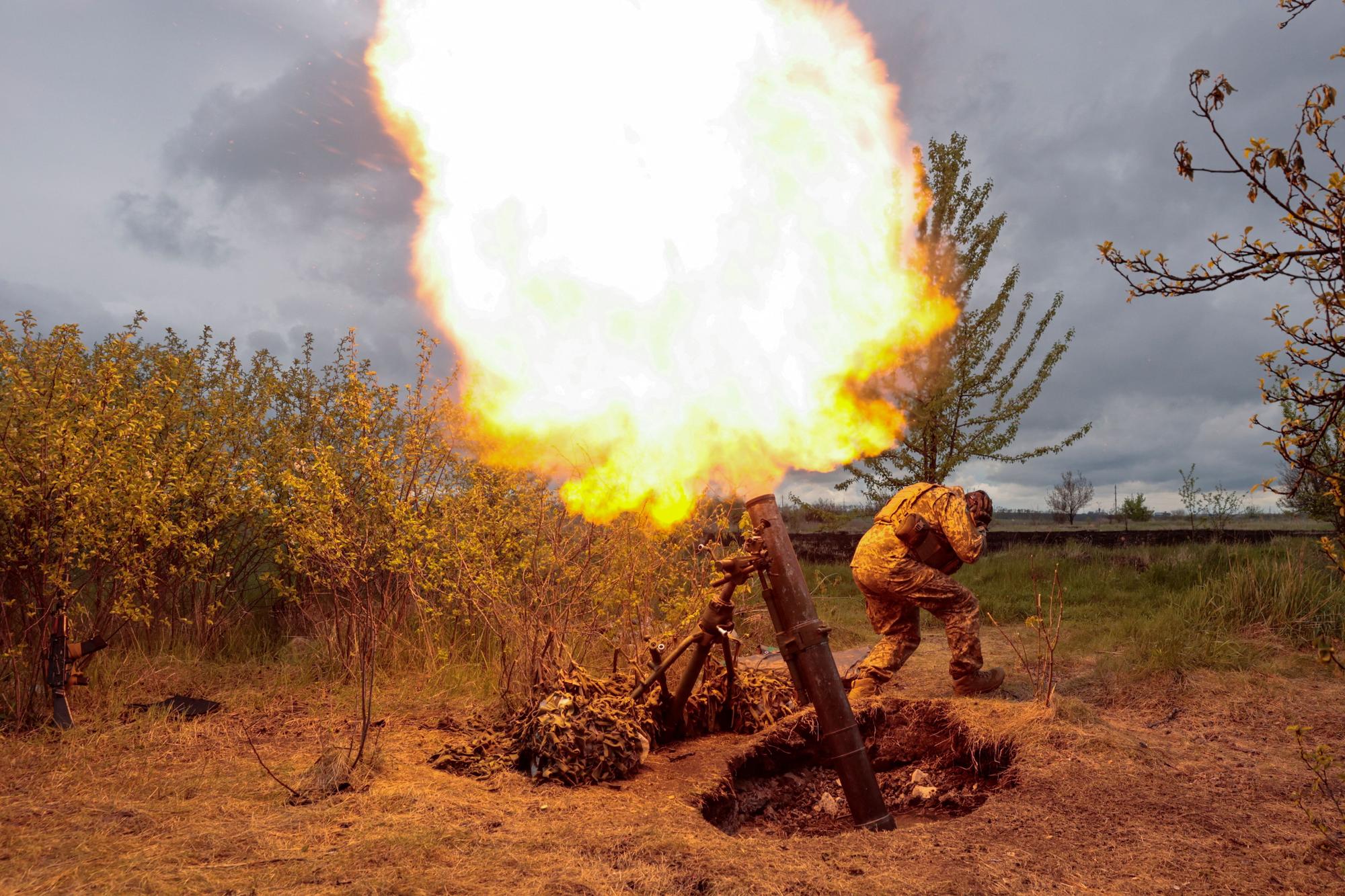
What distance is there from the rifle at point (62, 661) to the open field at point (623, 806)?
19 centimetres

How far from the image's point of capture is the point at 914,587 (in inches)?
261

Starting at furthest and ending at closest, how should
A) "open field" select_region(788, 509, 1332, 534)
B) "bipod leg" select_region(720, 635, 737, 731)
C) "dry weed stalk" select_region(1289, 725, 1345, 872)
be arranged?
"open field" select_region(788, 509, 1332, 534) → "bipod leg" select_region(720, 635, 737, 731) → "dry weed stalk" select_region(1289, 725, 1345, 872)

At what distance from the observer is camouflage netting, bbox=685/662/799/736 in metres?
6.05

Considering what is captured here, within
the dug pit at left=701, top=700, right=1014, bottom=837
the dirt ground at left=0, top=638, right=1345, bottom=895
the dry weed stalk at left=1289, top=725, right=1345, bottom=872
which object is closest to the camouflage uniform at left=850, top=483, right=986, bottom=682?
the dirt ground at left=0, top=638, right=1345, bottom=895

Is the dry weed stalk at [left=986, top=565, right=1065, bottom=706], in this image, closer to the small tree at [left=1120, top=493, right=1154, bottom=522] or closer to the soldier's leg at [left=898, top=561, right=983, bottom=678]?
the soldier's leg at [left=898, top=561, right=983, bottom=678]

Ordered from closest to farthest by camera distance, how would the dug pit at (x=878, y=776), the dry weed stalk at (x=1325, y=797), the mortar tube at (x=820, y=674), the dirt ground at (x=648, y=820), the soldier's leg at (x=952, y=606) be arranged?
the dry weed stalk at (x=1325, y=797)
the dirt ground at (x=648, y=820)
the mortar tube at (x=820, y=674)
the dug pit at (x=878, y=776)
the soldier's leg at (x=952, y=606)

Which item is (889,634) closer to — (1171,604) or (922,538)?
(922,538)

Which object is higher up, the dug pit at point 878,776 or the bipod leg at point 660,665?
the bipod leg at point 660,665

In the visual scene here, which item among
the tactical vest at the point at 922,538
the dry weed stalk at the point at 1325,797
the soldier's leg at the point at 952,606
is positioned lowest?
the dry weed stalk at the point at 1325,797

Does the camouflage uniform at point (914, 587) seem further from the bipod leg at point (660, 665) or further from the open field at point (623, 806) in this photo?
the bipod leg at point (660, 665)

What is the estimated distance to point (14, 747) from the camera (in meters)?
5.53

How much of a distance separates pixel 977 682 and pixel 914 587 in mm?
978

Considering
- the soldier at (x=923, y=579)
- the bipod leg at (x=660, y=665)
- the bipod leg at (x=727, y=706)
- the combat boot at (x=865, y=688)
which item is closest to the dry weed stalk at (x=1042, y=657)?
the soldier at (x=923, y=579)

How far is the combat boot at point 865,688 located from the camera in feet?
21.7
